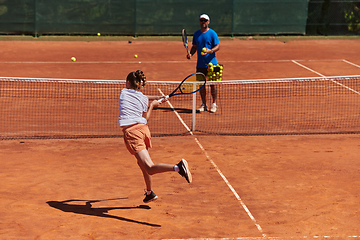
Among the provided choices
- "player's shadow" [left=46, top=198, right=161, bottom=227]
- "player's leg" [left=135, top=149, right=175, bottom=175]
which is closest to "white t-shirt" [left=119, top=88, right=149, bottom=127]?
"player's leg" [left=135, top=149, right=175, bottom=175]

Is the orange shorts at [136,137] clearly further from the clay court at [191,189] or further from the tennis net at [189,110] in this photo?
the tennis net at [189,110]

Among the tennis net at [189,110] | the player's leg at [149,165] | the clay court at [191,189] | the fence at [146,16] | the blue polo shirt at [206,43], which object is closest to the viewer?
the player's leg at [149,165]

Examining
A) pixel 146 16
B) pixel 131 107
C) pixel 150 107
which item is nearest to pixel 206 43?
pixel 150 107

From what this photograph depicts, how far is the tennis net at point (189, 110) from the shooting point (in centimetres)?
1047

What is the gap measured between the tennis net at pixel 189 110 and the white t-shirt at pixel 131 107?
4.16m

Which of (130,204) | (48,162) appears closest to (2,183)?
(48,162)

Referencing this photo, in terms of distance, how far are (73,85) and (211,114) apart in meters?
5.03

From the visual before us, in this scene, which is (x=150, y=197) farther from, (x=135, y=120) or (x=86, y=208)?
(x=135, y=120)

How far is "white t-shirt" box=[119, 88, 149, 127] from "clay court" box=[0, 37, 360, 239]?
127cm

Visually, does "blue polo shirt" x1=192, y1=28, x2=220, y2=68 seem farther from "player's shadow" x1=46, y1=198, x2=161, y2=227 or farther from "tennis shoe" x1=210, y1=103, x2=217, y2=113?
"player's shadow" x1=46, y1=198, x2=161, y2=227

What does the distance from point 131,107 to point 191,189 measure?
1.86 m

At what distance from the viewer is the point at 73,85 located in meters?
14.6

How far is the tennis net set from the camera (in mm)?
10469

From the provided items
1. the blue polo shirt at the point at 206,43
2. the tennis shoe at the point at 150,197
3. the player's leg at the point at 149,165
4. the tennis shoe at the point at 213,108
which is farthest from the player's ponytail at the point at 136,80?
the tennis shoe at the point at 213,108
